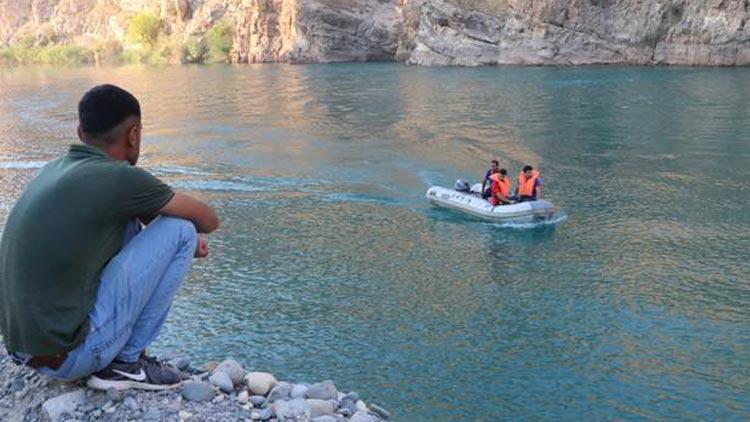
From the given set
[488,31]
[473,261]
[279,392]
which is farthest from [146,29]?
[279,392]

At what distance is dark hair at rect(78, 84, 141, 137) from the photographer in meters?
5.59

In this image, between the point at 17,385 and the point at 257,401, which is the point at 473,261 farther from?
the point at 17,385

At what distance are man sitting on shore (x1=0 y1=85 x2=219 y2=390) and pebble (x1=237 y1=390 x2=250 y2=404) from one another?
1.20 m

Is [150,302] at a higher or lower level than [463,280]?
higher

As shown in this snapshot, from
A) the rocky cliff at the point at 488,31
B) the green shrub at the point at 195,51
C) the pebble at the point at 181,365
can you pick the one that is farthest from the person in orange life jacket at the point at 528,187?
the green shrub at the point at 195,51

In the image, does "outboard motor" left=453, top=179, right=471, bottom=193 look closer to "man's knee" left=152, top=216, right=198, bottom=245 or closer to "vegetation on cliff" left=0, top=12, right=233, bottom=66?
"man's knee" left=152, top=216, right=198, bottom=245

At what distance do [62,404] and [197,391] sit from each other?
104 centimetres

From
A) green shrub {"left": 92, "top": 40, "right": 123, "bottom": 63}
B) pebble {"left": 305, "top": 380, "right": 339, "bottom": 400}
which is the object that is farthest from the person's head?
green shrub {"left": 92, "top": 40, "right": 123, "bottom": 63}

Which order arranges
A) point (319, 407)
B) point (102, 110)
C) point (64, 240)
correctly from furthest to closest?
point (319, 407) < point (102, 110) < point (64, 240)

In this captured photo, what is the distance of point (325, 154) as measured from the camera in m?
30.8

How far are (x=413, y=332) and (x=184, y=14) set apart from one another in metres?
107

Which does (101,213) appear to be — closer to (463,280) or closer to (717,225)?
(463,280)

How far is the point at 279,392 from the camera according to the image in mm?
7148

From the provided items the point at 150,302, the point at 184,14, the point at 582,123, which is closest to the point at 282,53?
the point at 184,14
